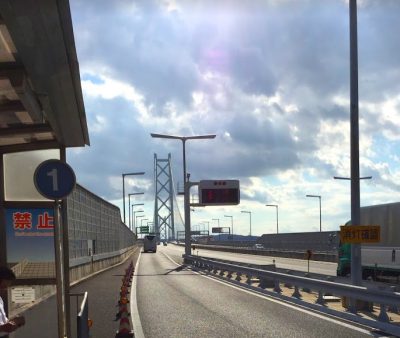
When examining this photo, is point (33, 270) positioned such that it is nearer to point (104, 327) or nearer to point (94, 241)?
point (104, 327)

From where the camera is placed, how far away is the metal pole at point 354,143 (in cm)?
1498

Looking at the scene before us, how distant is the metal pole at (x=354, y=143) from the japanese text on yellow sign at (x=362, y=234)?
0.31 metres

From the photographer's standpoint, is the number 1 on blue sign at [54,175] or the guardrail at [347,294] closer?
the number 1 on blue sign at [54,175]

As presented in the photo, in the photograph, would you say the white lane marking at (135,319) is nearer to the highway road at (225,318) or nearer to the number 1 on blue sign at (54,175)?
the highway road at (225,318)

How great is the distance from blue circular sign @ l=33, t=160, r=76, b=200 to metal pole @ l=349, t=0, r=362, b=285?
31.7ft

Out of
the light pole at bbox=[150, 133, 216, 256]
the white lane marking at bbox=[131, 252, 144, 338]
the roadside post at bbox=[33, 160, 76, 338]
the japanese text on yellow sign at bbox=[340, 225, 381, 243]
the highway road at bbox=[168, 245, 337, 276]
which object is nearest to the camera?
the roadside post at bbox=[33, 160, 76, 338]

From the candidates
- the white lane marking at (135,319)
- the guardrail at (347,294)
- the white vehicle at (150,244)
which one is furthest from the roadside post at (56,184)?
the white vehicle at (150,244)

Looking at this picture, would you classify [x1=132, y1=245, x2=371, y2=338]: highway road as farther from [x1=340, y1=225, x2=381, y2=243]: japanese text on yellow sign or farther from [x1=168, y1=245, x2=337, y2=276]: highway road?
[x1=168, y1=245, x2=337, y2=276]: highway road

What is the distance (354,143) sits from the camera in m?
15.5

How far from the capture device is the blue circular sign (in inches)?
279

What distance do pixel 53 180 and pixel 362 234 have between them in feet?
31.8

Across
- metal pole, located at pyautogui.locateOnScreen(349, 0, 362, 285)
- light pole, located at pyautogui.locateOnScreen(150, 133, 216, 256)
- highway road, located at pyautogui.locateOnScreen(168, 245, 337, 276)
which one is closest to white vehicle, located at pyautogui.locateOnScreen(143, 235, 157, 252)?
highway road, located at pyautogui.locateOnScreen(168, 245, 337, 276)

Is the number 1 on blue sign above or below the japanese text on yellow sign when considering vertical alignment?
above

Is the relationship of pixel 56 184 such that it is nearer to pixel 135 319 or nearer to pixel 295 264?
pixel 135 319
